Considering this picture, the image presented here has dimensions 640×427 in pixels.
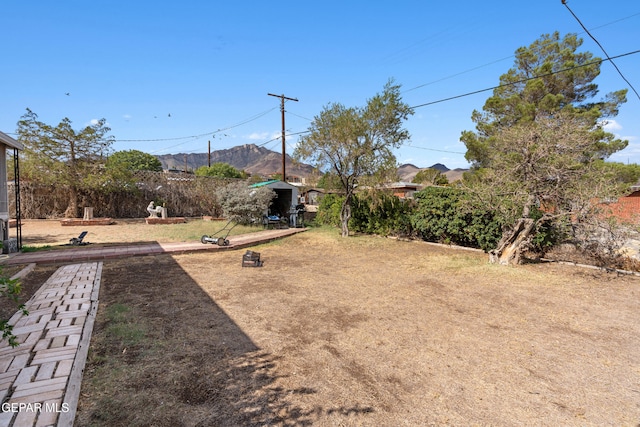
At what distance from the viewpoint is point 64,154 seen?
14.1m

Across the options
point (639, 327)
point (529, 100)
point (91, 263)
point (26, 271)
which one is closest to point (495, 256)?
point (639, 327)

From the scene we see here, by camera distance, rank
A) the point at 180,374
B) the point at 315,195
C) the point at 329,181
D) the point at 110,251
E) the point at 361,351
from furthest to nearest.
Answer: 1. the point at 315,195
2. the point at 329,181
3. the point at 110,251
4. the point at 361,351
5. the point at 180,374

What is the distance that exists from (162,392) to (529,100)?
21369 millimetres

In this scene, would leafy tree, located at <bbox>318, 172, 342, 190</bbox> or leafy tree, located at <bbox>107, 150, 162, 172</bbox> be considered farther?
leafy tree, located at <bbox>107, 150, 162, 172</bbox>

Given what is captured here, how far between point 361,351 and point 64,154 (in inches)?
664

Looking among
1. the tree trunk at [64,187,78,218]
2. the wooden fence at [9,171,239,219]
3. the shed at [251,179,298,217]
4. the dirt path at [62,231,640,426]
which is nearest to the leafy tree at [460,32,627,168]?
the shed at [251,179,298,217]

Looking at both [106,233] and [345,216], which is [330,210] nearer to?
[345,216]

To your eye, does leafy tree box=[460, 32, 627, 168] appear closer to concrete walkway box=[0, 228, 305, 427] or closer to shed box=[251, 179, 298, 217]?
shed box=[251, 179, 298, 217]

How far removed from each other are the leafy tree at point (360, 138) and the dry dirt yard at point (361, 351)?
521 cm

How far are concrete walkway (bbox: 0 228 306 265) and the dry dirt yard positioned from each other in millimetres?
1459

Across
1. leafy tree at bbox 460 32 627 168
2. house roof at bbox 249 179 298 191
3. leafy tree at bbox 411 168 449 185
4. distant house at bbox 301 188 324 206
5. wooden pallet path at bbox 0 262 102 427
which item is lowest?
wooden pallet path at bbox 0 262 102 427

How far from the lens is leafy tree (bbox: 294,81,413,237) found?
10.3 m

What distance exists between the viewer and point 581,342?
365 cm

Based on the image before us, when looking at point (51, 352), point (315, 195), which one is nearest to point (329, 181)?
point (51, 352)
